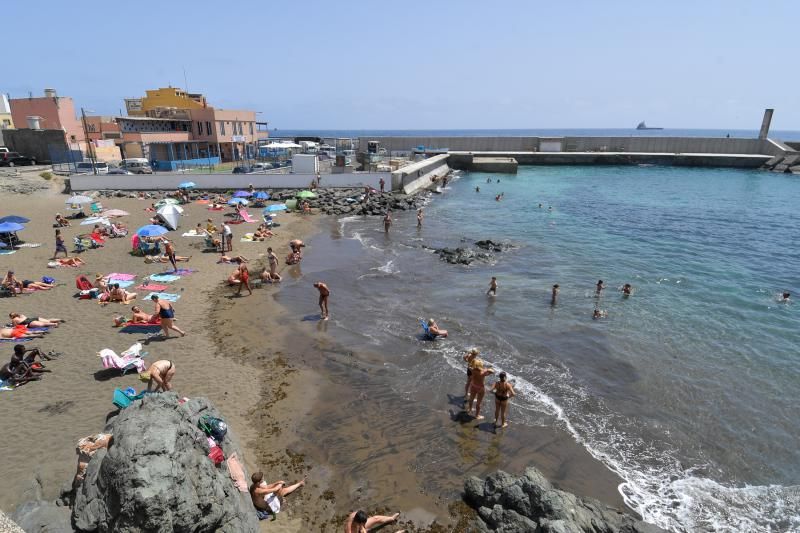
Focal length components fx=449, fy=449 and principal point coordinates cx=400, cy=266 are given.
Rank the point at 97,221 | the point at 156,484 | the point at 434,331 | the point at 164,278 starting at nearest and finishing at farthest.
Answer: the point at 156,484 → the point at 434,331 → the point at 164,278 → the point at 97,221

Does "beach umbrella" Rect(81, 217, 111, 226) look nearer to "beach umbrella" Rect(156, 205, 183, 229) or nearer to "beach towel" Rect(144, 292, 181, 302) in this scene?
"beach umbrella" Rect(156, 205, 183, 229)

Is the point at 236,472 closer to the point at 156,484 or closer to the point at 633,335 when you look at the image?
the point at 156,484

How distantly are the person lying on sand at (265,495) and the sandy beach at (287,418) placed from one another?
21 centimetres

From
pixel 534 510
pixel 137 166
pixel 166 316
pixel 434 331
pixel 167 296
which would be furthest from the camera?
pixel 137 166

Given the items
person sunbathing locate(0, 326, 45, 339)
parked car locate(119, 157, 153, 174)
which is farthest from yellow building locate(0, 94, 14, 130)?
person sunbathing locate(0, 326, 45, 339)

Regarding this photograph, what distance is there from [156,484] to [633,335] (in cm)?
1463

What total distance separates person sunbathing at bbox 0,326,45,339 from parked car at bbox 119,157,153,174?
29.8 meters

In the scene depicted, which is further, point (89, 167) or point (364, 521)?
point (89, 167)

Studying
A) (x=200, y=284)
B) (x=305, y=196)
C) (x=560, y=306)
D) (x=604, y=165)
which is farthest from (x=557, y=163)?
(x=200, y=284)

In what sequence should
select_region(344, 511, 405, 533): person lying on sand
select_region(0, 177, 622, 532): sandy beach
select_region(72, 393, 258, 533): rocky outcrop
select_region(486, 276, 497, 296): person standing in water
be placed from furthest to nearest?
select_region(486, 276, 497, 296): person standing in water
select_region(0, 177, 622, 532): sandy beach
select_region(344, 511, 405, 533): person lying on sand
select_region(72, 393, 258, 533): rocky outcrop

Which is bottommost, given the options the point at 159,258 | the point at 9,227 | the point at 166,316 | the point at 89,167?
the point at 159,258

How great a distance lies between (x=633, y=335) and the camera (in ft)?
50.1

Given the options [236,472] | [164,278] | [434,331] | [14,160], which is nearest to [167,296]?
[164,278]

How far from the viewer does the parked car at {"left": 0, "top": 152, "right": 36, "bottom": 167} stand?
4028 cm
